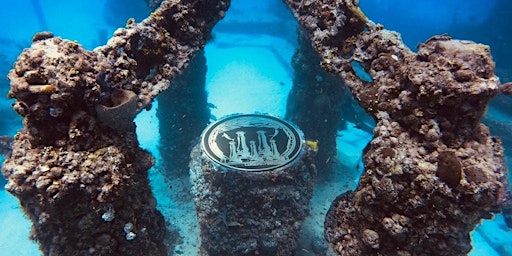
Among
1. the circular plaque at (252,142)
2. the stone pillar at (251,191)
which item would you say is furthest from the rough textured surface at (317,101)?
the stone pillar at (251,191)

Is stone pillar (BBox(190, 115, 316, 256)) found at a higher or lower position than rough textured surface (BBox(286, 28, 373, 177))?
lower

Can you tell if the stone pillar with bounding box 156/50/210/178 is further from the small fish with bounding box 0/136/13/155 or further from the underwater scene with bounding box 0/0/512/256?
the small fish with bounding box 0/136/13/155

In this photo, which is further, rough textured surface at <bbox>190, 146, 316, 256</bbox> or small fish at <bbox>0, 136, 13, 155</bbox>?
rough textured surface at <bbox>190, 146, 316, 256</bbox>

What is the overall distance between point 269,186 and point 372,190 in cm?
229

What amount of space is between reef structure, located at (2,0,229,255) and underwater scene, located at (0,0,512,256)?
0.01m

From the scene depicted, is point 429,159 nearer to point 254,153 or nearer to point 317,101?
point 254,153

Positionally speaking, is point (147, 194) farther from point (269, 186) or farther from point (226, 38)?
point (226, 38)

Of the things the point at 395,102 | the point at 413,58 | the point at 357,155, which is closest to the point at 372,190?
the point at 395,102

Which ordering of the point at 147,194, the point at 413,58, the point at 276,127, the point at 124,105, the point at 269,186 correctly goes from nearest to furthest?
1. the point at 124,105
2. the point at 413,58
3. the point at 147,194
4. the point at 269,186
5. the point at 276,127

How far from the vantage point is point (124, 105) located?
11.2 feet

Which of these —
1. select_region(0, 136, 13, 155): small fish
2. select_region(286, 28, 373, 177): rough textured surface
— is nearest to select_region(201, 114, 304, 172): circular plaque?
select_region(286, 28, 373, 177): rough textured surface

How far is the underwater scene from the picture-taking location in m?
3.08

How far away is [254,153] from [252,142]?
273 mm

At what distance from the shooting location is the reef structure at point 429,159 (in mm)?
3012
